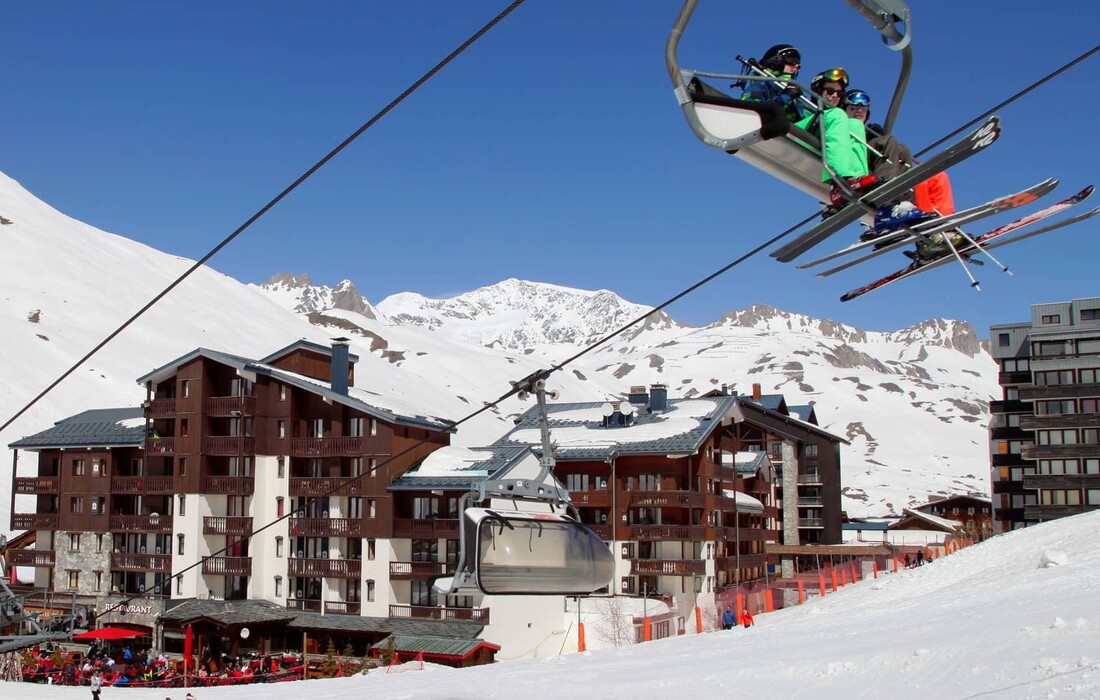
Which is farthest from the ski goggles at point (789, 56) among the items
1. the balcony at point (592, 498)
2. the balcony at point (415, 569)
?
the balcony at point (592, 498)

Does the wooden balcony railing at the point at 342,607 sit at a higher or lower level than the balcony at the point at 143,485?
lower

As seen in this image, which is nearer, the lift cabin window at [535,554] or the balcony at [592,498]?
the lift cabin window at [535,554]

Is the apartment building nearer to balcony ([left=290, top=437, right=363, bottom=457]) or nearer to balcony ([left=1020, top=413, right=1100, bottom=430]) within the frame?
balcony ([left=1020, top=413, right=1100, bottom=430])

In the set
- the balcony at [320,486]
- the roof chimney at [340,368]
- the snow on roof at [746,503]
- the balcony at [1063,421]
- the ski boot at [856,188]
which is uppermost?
the roof chimney at [340,368]

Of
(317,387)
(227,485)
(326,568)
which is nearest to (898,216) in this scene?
(326,568)

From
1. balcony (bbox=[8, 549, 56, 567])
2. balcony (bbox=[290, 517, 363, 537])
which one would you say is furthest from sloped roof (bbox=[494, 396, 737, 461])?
balcony (bbox=[8, 549, 56, 567])

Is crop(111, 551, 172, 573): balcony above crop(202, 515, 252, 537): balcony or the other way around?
the other way around

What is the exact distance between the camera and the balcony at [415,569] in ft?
160

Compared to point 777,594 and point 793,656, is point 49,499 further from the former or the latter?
point 793,656

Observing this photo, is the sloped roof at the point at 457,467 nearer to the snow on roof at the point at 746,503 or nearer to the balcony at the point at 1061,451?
the snow on roof at the point at 746,503

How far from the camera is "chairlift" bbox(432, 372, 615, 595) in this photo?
40.3ft

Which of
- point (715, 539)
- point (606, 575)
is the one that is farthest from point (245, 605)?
point (606, 575)

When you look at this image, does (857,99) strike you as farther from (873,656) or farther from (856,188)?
(873,656)

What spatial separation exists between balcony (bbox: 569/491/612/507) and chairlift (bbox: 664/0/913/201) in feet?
150
